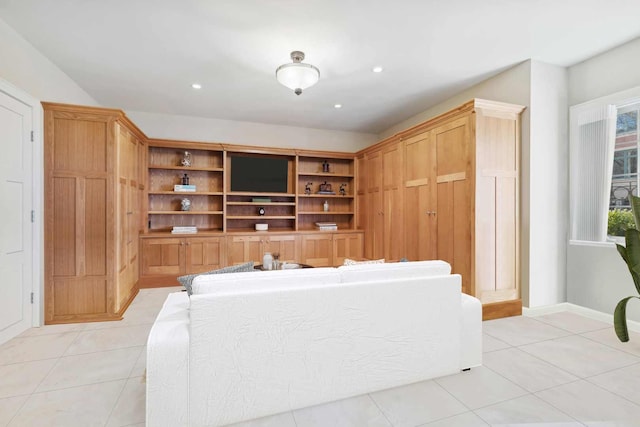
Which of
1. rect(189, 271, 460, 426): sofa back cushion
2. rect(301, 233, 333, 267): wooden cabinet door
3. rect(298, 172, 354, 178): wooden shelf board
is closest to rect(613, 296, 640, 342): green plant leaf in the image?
rect(189, 271, 460, 426): sofa back cushion

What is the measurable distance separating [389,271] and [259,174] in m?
3.76

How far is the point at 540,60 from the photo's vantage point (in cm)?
310

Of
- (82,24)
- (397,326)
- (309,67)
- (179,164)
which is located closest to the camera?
(397,326)

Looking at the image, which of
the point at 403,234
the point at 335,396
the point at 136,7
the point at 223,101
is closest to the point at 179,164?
the point at 223,101

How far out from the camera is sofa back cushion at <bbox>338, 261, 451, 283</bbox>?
1.82 meters

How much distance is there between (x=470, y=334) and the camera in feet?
6.69

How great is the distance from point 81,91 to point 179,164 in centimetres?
158

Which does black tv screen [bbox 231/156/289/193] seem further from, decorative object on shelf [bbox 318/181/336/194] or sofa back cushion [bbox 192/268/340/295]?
sofa back cushion [bbox 192/268/340/295]

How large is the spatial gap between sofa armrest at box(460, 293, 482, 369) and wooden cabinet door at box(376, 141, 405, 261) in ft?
7.15

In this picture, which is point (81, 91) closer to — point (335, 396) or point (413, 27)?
point (413, 27)

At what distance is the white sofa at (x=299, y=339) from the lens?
1.44 meters

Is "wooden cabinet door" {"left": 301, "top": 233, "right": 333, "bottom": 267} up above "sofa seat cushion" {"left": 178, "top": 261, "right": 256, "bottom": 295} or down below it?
below

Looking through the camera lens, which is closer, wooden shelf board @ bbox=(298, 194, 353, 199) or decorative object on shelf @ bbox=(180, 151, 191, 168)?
decorative object on shelf @ bbox=(180, 151, 191, 168)

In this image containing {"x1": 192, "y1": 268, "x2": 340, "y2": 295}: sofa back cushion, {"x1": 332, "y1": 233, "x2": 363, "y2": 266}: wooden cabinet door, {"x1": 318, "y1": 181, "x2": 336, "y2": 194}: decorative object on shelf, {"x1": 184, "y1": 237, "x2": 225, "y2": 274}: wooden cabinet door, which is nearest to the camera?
{"x1": 192, "y1": 268, "x2": 340, "y2": 295}: sofa back cushion
